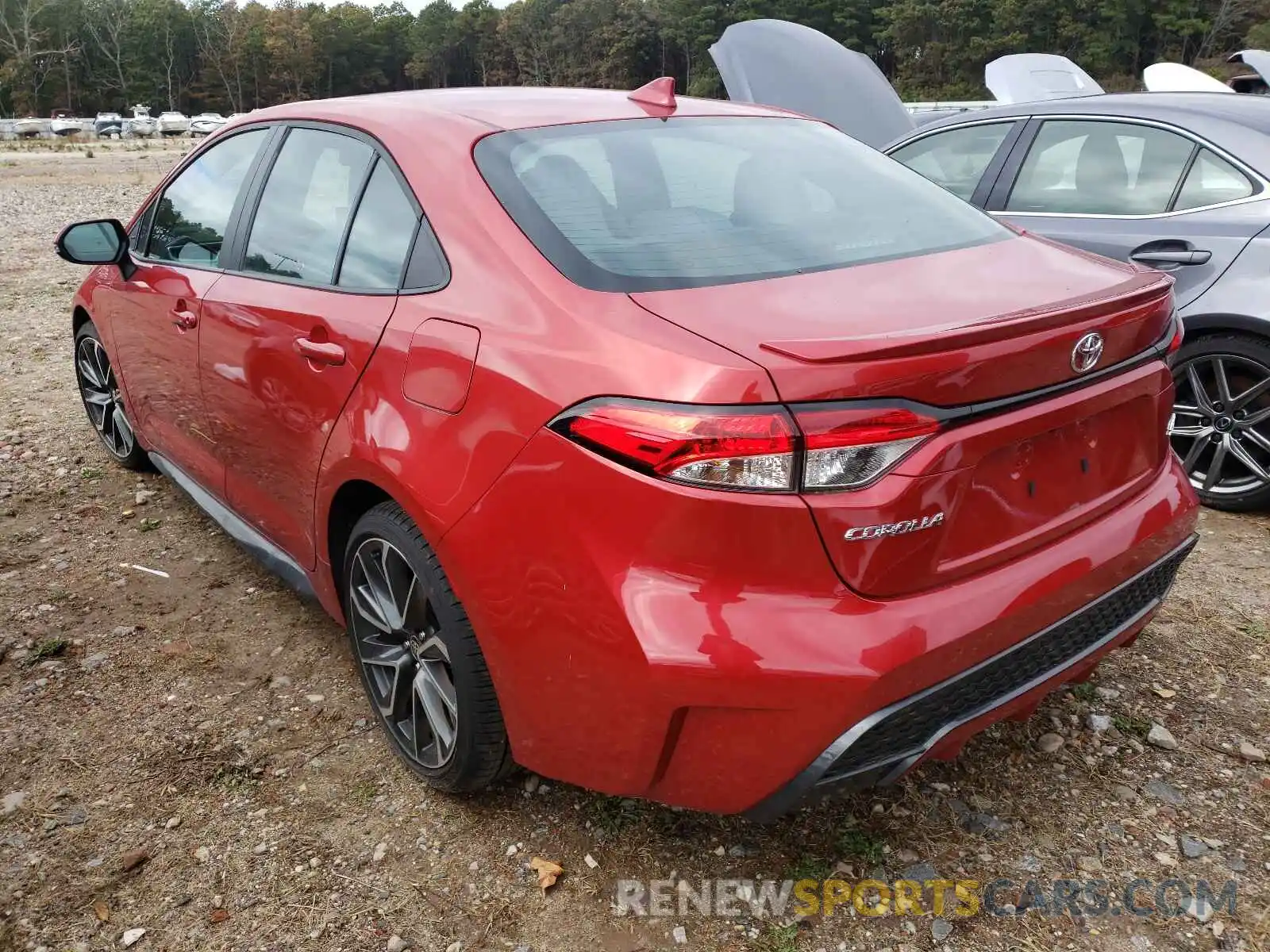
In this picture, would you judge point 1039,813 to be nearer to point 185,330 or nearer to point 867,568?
point 867,568

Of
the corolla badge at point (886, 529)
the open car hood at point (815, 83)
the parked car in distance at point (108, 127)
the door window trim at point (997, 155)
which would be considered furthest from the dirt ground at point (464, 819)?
the parked car in distance at point (108, 127)

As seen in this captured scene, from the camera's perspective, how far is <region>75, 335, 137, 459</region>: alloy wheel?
14.5ft

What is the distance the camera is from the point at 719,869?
2199 mm

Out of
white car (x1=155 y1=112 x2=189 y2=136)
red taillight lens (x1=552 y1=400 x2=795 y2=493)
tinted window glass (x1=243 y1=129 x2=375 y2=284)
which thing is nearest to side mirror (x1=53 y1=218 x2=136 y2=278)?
tinted window glass (x1=243 y1=129 x2=375 y2=284)

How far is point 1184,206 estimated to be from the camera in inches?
154

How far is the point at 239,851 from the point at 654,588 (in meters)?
1.32

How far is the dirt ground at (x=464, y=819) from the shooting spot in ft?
6.77

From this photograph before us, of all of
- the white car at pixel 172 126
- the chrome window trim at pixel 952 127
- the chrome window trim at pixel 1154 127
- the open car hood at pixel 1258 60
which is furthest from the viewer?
the white car at pixel 172 126

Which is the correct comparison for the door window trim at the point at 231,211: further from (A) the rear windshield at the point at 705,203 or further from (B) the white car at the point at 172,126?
(B) the white car at the point at 172,126

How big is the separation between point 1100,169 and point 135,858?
4.29 m

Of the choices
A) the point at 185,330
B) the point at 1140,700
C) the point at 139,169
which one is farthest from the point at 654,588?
the point at 139,169

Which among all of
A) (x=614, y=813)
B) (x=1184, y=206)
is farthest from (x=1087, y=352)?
(x=1184, y=206)

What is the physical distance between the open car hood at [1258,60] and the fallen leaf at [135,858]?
6.01 m

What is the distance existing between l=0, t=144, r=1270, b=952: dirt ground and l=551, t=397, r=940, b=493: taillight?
1.02 metres
